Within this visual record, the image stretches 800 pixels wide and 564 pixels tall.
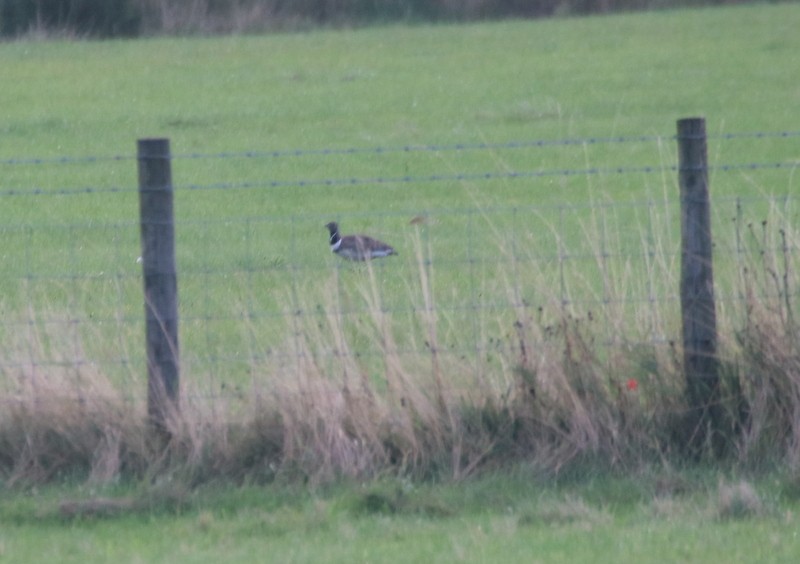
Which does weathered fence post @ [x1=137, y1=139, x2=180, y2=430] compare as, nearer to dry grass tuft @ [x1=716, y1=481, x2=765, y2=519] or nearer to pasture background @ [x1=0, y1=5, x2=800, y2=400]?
pasture background @ [x1=0, y1=5, x2=800, y2=400]

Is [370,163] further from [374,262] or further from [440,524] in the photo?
[440,524]

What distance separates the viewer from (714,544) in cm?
583

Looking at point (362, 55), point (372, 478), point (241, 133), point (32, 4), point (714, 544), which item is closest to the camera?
point (714, 544)

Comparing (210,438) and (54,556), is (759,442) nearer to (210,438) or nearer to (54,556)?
(210,438)

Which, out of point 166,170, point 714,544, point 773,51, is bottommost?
point 714,544

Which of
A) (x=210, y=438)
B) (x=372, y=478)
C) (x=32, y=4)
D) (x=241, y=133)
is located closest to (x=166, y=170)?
(x=210, y=438)

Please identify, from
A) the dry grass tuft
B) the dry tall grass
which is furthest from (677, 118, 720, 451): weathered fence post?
the dry grass tuft

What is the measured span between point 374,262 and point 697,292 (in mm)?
6004

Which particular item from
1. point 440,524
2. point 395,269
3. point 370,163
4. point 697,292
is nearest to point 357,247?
point 395,269

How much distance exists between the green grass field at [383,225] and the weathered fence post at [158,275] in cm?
14

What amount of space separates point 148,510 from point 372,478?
1020 millimetres

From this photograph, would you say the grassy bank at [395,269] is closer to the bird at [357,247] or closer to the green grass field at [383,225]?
the green grass field at [383,225]

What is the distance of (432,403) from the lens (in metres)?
6.92

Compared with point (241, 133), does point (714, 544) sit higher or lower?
lower
